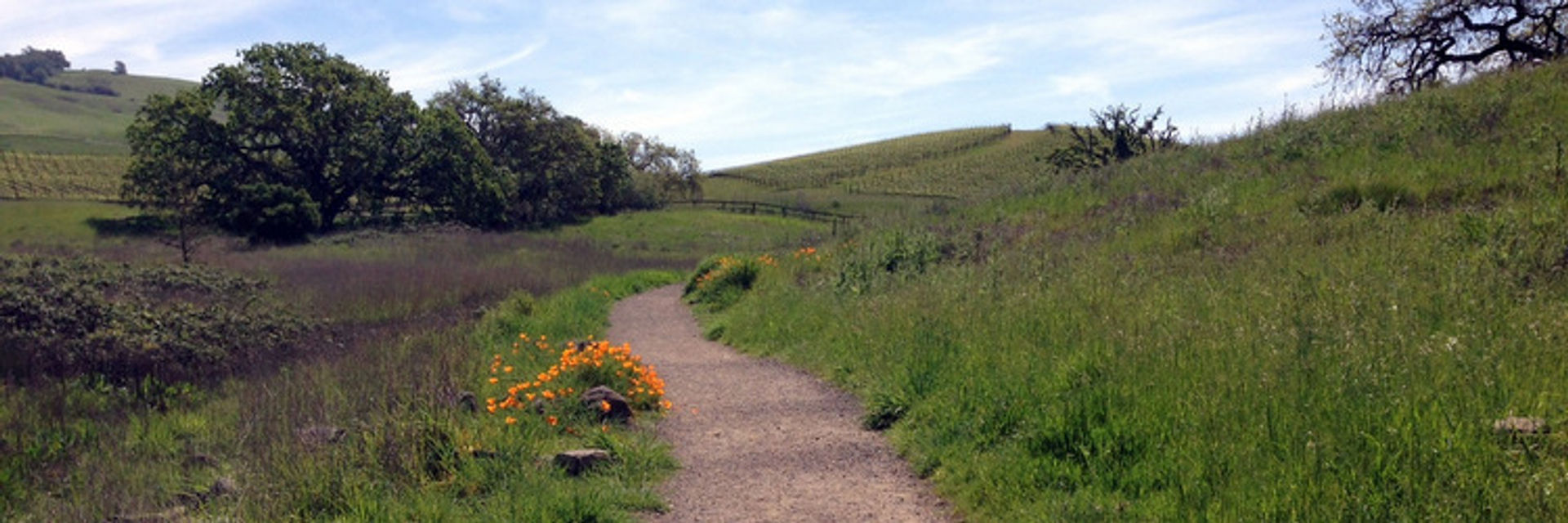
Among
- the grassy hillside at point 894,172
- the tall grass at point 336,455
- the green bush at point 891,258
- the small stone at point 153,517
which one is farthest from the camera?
the grassy hillside at point 894,172

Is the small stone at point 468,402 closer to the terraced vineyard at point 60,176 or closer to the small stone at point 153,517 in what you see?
the small stone at point 153,517

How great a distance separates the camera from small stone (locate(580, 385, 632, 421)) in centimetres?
757

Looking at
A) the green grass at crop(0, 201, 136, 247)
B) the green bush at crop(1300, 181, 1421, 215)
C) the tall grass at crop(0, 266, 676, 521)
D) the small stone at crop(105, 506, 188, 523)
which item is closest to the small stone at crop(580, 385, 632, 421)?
the tall grass at crop(0, 266, 676, 521)

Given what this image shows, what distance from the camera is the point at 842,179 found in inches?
3430

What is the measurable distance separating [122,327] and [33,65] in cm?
20842

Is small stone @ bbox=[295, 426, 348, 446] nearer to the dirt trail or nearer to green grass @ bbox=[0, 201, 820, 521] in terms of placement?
green grass @ bbox=[0, 201, 820, 521]

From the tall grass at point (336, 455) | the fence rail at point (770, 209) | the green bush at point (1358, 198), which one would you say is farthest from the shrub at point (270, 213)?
the green bush at point (1358, 198)

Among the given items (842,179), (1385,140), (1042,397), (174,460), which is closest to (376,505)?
(1042,397)

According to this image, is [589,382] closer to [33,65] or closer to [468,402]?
[468,402]

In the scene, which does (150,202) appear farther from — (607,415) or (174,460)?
(607,415)

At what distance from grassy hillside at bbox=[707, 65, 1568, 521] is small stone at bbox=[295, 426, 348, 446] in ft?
13.3

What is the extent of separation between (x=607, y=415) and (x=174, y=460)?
170 inches

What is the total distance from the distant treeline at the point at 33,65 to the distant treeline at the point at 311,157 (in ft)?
501

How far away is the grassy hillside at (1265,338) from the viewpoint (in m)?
4.21
